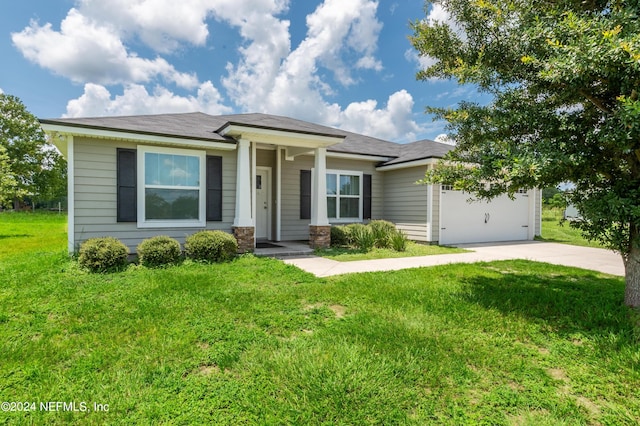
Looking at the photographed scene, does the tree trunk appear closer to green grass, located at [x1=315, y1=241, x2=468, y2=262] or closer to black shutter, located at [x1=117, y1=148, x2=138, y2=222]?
A: green grass, located at [x1=315, y1=241, x2=468, y2=262]

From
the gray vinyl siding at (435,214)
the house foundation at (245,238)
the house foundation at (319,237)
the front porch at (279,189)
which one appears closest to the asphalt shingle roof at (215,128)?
the front porch at (279,189)

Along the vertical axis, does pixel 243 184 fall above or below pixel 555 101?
below

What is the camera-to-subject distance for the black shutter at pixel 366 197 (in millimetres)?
11094

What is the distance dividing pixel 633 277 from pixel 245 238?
22.7ft

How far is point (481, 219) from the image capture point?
36.3 ft

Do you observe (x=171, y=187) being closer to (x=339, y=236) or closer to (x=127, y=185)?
(x=127, y=185)

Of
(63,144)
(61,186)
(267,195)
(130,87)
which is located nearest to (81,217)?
(63,144)

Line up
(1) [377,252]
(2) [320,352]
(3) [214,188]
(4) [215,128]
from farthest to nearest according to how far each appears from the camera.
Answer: (4) [215,128]
(1) [377,252]
(3) [214,188]
(2) [320,352]

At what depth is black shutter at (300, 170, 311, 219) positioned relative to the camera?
1022 centimetres

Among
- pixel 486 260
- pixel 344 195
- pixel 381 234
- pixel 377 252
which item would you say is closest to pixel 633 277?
pixel 486 260

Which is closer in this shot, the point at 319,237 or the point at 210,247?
the point at 210,247

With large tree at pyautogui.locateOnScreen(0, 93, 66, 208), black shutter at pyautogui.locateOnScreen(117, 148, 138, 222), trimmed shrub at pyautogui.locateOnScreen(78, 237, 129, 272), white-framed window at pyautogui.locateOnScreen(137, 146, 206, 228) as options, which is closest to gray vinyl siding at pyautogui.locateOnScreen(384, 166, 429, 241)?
white-framed window at pyautogui.locateOnScreen(137, 146, 206, 228)

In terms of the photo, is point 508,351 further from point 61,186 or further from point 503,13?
point 61,186

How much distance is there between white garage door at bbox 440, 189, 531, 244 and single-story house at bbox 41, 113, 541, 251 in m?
0.04
